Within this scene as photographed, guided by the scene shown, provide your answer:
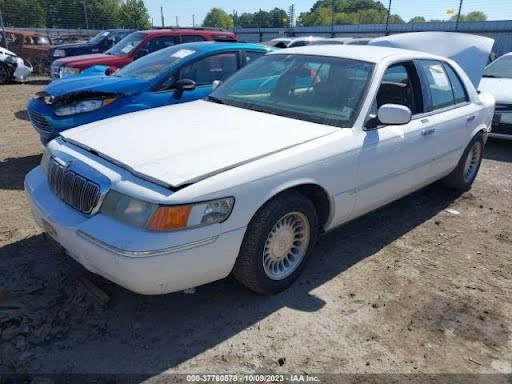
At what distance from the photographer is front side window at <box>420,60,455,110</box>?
4.44 meters

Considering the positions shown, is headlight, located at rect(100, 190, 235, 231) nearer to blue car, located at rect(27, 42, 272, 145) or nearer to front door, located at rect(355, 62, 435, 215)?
front door, located at rect(355, 62, 435, 215)

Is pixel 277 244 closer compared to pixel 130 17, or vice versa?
pixel 277 244

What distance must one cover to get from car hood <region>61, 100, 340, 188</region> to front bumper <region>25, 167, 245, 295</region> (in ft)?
1.11

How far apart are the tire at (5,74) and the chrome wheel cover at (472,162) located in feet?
47.2

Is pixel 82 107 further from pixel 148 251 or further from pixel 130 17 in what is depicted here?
pixel 130 17

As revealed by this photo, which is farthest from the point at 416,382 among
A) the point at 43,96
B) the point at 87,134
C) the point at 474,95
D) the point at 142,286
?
the point at 43,96

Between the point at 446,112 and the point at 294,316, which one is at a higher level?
the point at 446,112

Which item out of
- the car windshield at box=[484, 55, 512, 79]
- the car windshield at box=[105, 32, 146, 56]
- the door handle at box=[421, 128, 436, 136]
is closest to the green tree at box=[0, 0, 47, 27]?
the car windshield at box=[105, 32, 146, 56]

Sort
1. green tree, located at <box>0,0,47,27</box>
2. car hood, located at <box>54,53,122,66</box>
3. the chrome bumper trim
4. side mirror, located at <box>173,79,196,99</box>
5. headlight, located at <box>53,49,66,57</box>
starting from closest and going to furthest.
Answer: the chrome bumper trim < side mirror, located at <box>173,79,196,99</box> < car hood, located at <box>54,53,122,66</box> < headlight, located at <box>53,49,66,57</box> < green tree, located at <box>0,0,47,27</box>

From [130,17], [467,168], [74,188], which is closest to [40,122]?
[74,188]

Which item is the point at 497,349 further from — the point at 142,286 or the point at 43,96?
the point at 43,96

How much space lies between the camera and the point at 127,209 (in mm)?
2643

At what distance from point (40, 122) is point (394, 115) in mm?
4240

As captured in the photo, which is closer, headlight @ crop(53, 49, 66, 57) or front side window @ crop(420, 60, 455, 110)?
front side window @ crop(420, 60, 455, 110)
